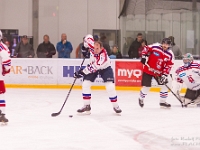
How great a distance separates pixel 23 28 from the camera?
12.1 m

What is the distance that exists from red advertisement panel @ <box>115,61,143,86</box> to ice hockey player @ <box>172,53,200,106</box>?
232cm

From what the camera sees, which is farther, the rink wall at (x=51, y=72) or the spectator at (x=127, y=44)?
the spectator at (x=127, y=44)

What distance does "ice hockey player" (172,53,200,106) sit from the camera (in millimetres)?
7016

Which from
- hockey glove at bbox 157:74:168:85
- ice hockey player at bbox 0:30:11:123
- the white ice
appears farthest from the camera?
hockey glove at bbox 157:74:168:85

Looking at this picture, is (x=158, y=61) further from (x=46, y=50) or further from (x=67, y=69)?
(x=46, y=50)

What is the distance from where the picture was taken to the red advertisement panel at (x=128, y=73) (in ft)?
31.6

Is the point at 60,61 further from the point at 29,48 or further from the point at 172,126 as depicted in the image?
the point at 172,126

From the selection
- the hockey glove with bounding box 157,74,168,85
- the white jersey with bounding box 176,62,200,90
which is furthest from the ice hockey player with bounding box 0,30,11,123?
the white jersey with bounding box 176,62,200,90

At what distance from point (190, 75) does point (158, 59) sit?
2.01 ft

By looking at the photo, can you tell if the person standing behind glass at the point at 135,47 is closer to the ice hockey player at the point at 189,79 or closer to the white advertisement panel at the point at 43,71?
the white advertisement panel at the point at 43,71

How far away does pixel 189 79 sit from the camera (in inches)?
280

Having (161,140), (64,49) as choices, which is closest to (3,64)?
(161,140)

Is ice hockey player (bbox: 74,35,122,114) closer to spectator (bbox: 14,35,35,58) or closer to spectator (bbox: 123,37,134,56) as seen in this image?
spectator (bbox: 14,35,35,58)

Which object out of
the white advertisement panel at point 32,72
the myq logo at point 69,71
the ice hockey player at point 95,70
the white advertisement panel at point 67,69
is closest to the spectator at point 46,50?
the white advertisement panel at point 32,72
